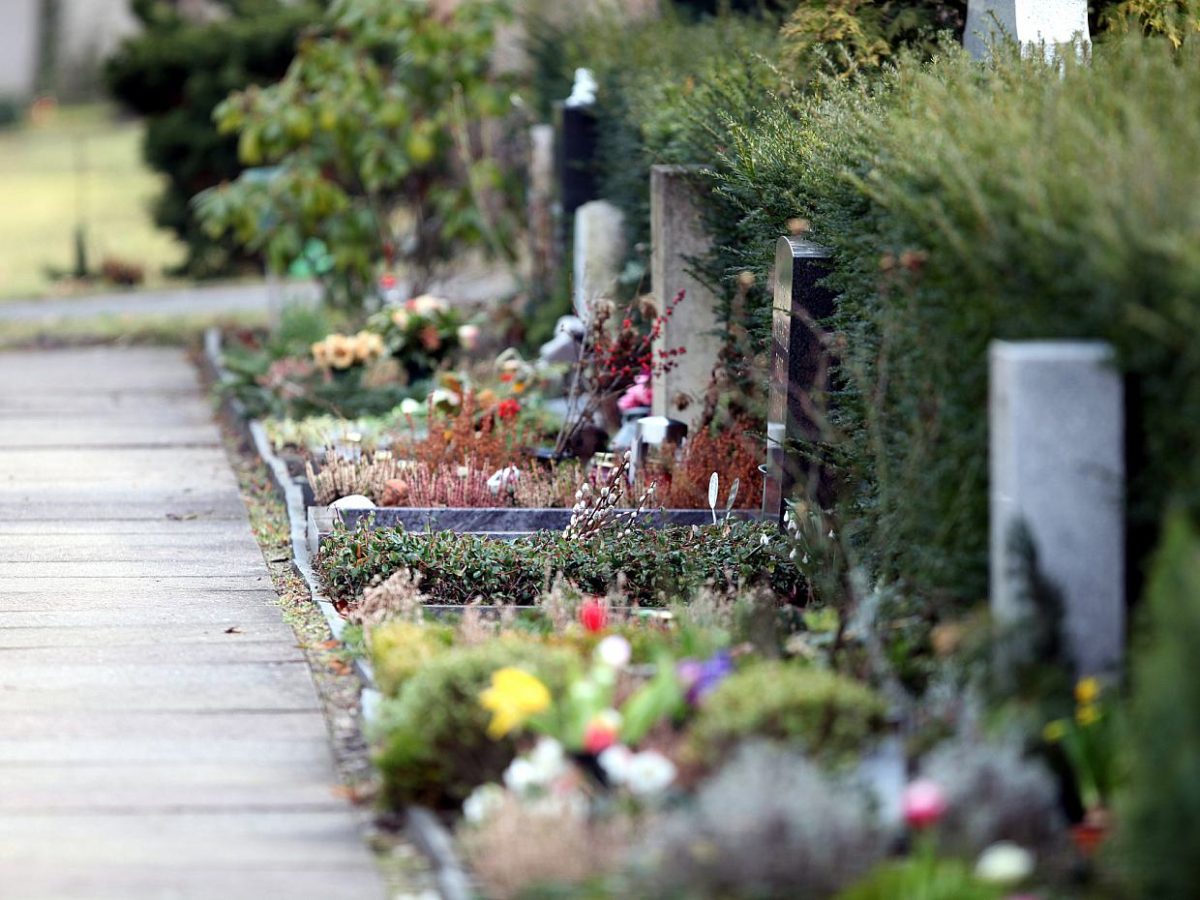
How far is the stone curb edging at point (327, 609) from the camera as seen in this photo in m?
4.36

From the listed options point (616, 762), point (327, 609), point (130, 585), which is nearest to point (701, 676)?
point (616, 762)

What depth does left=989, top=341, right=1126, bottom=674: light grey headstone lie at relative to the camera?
4.43 meters

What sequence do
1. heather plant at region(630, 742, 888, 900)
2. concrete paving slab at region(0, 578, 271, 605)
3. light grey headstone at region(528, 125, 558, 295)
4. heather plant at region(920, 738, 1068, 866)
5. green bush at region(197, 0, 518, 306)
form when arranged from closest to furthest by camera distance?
heather plant at region(630, 742, 888, 900), heather plant at region(920, 738, 1068, 866), concrete paving slab at region(0, 578, 271, 605), light grey headstone at region(528, 125, 558, 295), green bush at region(197, 0, 518, 306)

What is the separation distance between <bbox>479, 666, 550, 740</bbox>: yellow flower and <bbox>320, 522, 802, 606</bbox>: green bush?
2.27 metres

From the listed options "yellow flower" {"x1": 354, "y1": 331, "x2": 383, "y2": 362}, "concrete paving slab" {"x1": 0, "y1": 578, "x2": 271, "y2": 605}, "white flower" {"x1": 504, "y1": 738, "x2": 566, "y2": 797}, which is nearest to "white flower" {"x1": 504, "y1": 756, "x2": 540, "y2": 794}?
"white flower" {"x1": 504, "y1": 738, "x2": 566, "y2": 797}

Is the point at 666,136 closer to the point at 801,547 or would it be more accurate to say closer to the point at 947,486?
the point at 801,547

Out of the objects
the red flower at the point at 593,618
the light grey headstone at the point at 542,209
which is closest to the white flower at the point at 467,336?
the light grey headstone at the point at 542,209

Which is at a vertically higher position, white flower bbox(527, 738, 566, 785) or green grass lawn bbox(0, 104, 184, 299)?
green grass lawn bbox(0, 104, 184, 299)

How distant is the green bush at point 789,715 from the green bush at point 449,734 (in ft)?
1.74

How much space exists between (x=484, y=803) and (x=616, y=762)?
1.20 feet

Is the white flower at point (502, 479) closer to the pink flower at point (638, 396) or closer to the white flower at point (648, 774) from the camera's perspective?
the pink flower at point (638, 396)

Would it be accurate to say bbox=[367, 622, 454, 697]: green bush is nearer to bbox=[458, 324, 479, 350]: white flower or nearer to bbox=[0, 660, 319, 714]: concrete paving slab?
bbox=[0, 660, 319, 714]: concrete paving slab

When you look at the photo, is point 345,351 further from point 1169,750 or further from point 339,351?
point 1169,750

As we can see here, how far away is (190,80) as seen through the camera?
19.2 meters
